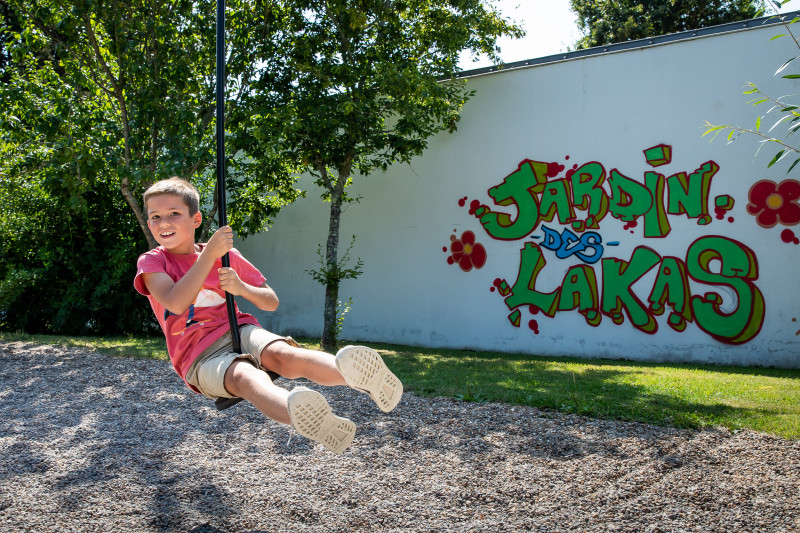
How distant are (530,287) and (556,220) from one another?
117 centimetres

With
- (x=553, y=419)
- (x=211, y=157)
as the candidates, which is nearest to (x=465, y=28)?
(x=211, y=157)

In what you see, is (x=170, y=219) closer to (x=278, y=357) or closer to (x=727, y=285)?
(x=278, y=357)

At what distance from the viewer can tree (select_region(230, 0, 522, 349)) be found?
30.7 ft

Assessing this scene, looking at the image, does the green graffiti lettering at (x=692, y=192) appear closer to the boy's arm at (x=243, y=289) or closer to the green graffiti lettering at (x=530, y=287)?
the green graffiti lettering at (x=530, y=287)

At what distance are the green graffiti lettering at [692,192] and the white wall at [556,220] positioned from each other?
105 mm

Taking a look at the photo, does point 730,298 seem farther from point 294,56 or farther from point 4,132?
point 4,132

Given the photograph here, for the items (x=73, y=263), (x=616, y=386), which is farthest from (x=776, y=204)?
(x=73, y=263)

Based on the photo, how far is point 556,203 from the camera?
1077 cm

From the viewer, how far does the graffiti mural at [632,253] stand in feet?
30.9

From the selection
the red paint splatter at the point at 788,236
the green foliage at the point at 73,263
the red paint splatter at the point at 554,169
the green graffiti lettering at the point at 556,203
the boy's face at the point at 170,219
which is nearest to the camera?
the boy's face at the point at 170,219

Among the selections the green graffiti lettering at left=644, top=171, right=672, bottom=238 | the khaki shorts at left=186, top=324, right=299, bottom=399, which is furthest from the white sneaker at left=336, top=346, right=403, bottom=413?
the green graffiti lettering at left=644, top=171, right=672, bottom=238

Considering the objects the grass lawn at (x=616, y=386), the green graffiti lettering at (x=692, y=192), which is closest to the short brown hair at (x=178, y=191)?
the grass lawn at (x=616, y=386)

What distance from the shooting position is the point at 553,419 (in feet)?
18.3

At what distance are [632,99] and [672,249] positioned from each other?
2407 mm
